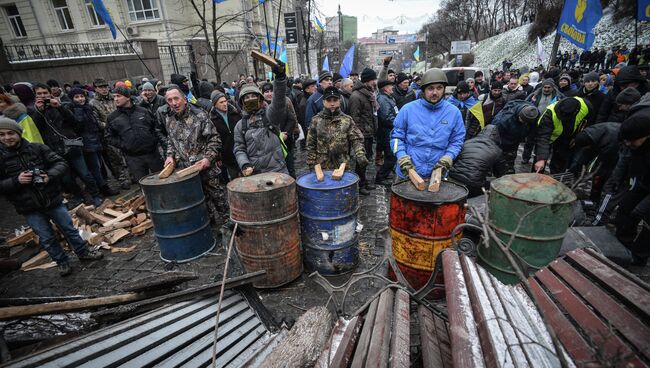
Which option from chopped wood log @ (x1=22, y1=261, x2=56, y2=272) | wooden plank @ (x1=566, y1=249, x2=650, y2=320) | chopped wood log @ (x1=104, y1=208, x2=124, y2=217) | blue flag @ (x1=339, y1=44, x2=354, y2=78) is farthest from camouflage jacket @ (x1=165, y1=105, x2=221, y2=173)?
blue flag @ (x1=339, y1=44, x2=354, y2=78)

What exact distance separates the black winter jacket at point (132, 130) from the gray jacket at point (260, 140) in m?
2.25

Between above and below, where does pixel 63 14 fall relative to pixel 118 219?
above

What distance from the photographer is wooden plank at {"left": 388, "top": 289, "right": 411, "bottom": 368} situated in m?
1.30

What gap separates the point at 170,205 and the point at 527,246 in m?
4.19

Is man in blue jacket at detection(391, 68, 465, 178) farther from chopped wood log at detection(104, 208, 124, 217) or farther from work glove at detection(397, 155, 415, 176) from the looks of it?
chopped wood log at detection(104, 208, 124, 217)

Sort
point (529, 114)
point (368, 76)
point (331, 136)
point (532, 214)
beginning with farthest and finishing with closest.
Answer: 1. point (368, 76)
2. point (529, 114)
3. point (331, 136)
4. point (532, 214)

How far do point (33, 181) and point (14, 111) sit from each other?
258cm

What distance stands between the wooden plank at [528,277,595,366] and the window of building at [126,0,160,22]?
99.7 ft

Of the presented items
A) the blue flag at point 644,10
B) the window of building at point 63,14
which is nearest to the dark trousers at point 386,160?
the blue flag at point 644,10

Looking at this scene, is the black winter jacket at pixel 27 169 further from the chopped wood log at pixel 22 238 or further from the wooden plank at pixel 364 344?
the wooden plank at pixel 364 344

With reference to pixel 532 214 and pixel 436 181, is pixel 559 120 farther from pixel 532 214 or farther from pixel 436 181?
pixel 436 181

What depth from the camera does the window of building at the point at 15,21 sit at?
23878mm

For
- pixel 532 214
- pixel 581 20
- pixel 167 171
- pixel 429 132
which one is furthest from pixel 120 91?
pixel 581 20

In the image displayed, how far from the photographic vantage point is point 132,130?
5.07 meters
